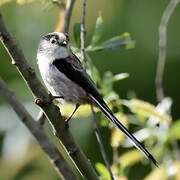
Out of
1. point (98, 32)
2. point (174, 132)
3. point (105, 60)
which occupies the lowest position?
point (105, 60)

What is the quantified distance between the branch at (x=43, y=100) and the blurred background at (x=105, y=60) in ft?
6.58

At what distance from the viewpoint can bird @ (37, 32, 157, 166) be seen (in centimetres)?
346

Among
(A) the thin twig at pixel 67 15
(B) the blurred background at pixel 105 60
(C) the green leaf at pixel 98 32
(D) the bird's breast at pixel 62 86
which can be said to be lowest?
(B) the blurred background at pixel 105 60

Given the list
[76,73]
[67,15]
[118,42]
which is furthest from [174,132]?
[67,15]

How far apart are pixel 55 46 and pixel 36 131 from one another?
1.45 metres

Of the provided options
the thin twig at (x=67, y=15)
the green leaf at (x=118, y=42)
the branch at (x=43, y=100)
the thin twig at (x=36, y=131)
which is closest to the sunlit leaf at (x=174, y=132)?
the green leaf at (x=118, y=42)

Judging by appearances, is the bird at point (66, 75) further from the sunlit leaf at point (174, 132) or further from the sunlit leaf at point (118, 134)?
the sunlit leaf at point (174, 132)

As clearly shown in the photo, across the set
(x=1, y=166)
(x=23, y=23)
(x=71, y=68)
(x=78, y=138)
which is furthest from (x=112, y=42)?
(x=23, y=23)

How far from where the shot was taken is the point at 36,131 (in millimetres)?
2182

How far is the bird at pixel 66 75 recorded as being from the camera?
3.46 m

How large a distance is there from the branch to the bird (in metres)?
0.65

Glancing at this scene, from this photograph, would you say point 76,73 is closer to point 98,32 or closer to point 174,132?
point 98,32

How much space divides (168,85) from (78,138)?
1.14 meters

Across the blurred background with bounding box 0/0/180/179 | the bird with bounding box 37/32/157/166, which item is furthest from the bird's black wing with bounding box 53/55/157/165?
the blurred background with bounding box 0/0/180/179
